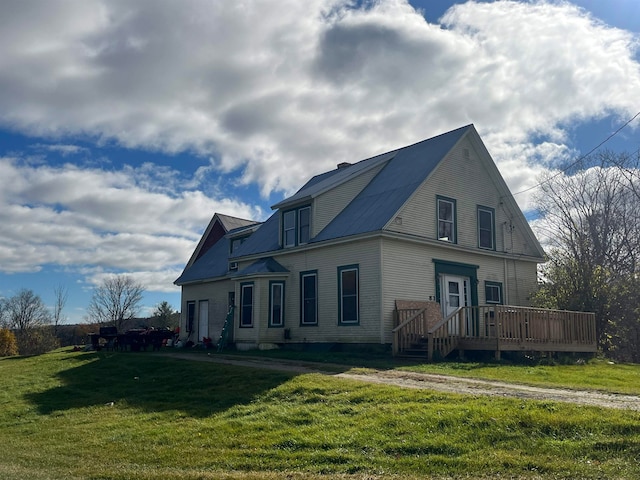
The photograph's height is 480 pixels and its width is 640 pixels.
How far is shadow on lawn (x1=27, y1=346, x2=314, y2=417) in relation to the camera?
41.6ft

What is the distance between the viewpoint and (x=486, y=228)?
24.4 m

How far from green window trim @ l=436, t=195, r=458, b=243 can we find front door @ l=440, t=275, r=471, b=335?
145 cm

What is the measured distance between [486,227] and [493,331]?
6.04 m

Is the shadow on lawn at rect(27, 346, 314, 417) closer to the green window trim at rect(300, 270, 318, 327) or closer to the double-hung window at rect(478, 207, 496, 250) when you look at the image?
the green window trim at rect(300, 270, 318, 327)

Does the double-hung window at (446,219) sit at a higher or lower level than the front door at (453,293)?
higher

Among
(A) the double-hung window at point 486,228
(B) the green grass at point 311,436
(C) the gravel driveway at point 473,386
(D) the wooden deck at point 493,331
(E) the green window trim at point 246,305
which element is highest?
(A) the double-hung window at point 486,228

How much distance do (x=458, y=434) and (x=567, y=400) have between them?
285 centimetres

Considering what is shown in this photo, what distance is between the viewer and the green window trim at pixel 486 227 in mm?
24078

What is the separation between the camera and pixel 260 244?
26312 mm

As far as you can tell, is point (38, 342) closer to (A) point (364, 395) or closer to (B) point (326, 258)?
(B) point (326, 258)

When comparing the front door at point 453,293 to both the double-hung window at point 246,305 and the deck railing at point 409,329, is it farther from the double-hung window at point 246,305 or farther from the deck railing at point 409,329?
the double-hung window at point 246,305

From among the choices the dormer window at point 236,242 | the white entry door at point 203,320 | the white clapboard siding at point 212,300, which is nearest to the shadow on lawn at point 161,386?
the white clapboard siding at point 212,300

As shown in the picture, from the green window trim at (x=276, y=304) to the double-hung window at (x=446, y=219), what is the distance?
6253 mm

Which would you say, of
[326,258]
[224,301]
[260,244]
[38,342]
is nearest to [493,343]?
[326,258]
